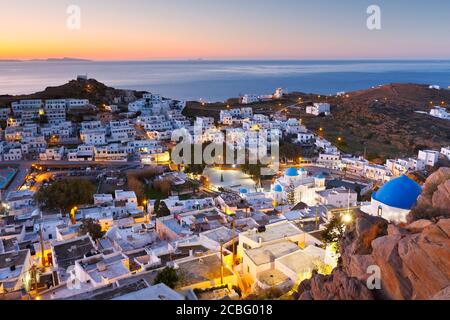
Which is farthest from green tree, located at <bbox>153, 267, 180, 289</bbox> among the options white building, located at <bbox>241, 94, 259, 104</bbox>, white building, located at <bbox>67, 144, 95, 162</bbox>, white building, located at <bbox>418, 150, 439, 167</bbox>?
white building, located at <bbox>241, 94, 259, 104</bbox>

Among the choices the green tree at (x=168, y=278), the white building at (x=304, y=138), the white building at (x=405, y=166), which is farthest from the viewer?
the white building at (x=304, y=138)

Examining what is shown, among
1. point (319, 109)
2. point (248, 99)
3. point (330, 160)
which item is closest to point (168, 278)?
point (330, 160)

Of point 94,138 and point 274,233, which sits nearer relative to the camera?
point 274,233

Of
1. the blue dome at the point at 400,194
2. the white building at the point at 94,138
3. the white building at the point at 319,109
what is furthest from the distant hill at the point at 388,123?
the blue dome at the point at 400,194

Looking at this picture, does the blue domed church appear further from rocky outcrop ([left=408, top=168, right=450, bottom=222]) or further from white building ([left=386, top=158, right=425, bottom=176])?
white building ([left=386, top=158, right=425, bottom=176])

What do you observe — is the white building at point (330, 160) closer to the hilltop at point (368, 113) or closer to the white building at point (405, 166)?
the hilltop at point (368, 113)

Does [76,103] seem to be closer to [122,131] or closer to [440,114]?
[122,131]
